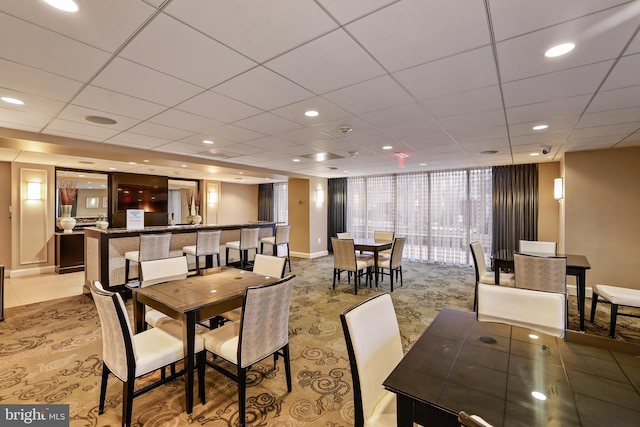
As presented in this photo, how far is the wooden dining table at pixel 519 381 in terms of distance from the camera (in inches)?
37.7

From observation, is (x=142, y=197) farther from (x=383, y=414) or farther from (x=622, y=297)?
(x=622, y=297)

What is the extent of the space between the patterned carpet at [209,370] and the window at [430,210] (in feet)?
9.21

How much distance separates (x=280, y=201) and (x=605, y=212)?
8740 millimetres

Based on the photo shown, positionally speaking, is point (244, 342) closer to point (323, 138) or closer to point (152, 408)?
point (152, 408)

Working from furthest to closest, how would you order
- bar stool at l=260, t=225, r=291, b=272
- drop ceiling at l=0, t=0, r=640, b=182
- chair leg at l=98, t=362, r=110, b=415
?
bar stool at l=260, t=225, r=291, b=272, chair leg at l=98, t=362, r=110, b=415, drop ceiling at l=0, t=0, r=640, b=182

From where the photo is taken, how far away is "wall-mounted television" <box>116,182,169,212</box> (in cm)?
786

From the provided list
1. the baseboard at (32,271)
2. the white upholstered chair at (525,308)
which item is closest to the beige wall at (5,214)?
the baseboard at (32,271)

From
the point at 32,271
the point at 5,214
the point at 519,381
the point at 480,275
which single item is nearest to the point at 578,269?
the point at 480,275

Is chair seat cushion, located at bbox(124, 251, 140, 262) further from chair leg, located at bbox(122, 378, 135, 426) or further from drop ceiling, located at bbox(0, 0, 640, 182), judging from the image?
chair leg, located at bbox(122, 378, 135, 426)

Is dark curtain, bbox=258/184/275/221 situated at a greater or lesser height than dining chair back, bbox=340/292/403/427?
greater

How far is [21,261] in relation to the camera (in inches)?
242

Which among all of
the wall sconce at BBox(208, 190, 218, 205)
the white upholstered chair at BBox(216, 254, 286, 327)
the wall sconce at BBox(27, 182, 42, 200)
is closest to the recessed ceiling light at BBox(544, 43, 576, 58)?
the white upholstered chair at BBox(216, 254, 286, 327)

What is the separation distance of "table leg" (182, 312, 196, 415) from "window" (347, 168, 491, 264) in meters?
6.85

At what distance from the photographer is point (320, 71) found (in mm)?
2045
